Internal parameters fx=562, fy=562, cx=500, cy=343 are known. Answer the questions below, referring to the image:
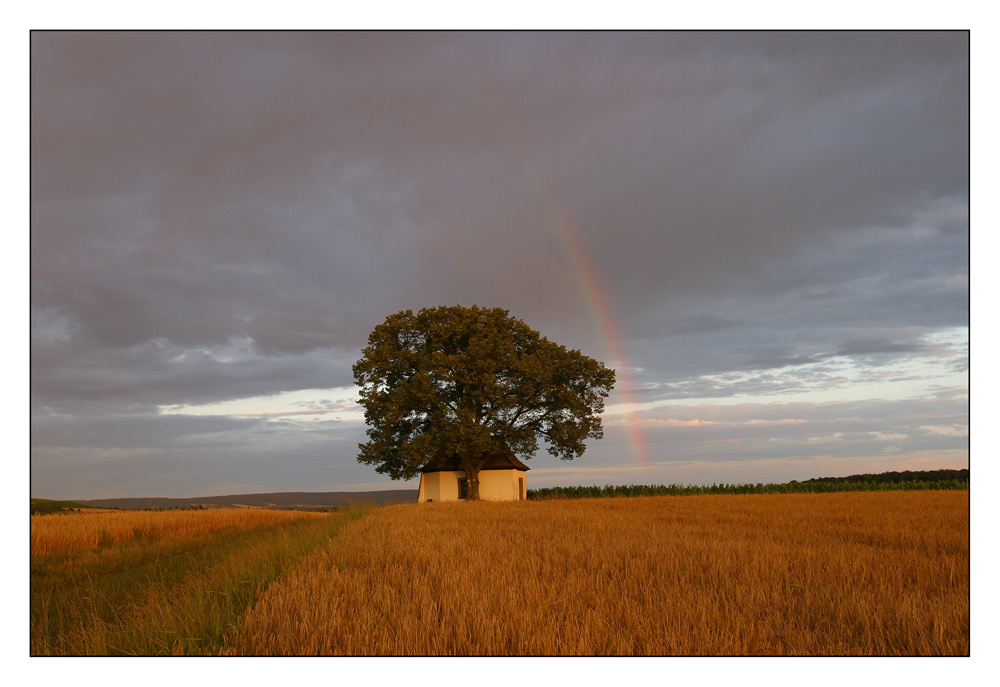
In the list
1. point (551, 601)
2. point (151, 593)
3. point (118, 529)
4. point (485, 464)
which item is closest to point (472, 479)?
point (485, 464)

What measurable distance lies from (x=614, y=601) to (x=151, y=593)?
8708 mm

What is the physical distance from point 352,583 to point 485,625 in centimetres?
253

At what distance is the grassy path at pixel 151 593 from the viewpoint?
5.39 metres

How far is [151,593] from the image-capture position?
33.0 ft

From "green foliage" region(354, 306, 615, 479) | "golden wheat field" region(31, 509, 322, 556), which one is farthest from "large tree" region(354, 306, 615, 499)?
"golden wheat field" region(31, 509, 322, 556)

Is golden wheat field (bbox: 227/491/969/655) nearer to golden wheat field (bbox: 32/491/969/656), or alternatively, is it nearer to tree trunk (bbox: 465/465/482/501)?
golden wheat field (bbox: 32/491/969/656)

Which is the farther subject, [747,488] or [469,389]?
[747,488]

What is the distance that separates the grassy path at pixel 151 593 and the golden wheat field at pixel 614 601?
1.92ft

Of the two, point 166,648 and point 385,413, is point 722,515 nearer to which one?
point 166,648

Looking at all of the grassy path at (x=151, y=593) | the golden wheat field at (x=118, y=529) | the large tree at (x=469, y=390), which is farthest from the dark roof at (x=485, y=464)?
the grassy path at (x=151, y=593)

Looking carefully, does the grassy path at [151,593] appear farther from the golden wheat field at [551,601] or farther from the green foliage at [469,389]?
the green foliage at [469,389]

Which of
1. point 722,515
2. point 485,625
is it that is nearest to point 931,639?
point 485,625

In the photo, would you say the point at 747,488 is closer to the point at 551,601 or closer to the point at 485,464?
the point at 485,464

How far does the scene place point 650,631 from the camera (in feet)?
15.9
